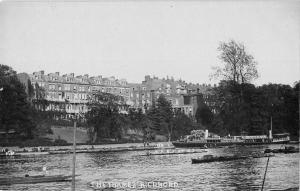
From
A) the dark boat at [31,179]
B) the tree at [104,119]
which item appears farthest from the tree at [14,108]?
the dark boat at [31,179]

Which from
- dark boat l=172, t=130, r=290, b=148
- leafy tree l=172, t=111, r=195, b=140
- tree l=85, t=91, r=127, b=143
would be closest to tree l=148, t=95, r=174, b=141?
leafy tree l=172, t=111, r=195, b=140

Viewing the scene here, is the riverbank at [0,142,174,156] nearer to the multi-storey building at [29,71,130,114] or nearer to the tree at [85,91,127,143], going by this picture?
the tree at [85,91,127,143]

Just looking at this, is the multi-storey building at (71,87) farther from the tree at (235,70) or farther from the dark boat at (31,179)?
the dark boat at (31,179)

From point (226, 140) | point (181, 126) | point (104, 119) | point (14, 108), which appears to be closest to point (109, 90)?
point (181, 126)

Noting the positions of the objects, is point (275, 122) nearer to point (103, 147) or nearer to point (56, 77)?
point (103, 147)

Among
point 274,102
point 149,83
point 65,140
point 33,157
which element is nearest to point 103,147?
point 65,140

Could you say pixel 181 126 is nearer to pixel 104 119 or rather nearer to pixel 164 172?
pixel 104 119
